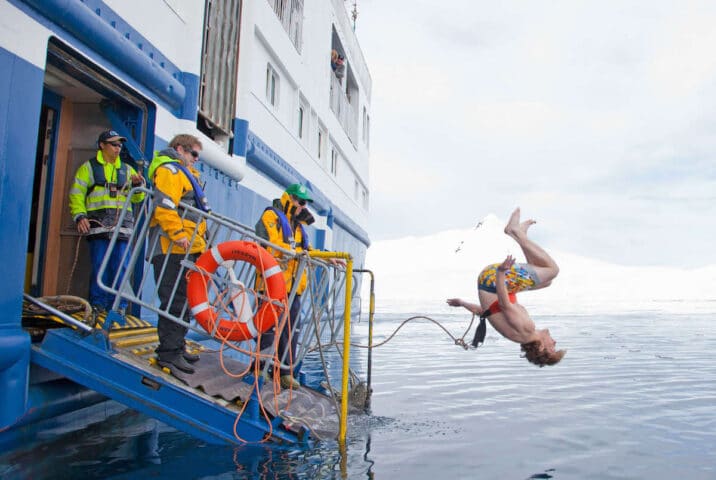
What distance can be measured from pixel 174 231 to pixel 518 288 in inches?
117

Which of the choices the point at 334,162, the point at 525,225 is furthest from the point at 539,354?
the point at 334,162

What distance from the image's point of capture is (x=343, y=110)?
1864 cm

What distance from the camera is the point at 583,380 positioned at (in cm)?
870

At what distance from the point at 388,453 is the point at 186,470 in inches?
59.8

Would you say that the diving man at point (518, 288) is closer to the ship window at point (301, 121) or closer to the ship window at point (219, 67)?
the ship window at point (219, 67)

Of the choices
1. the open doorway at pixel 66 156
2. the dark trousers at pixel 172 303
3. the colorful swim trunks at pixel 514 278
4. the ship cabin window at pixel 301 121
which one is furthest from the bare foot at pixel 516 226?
the ship cabin window at pixel 301 121

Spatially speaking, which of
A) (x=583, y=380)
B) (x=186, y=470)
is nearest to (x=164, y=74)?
(x=186, y=470)

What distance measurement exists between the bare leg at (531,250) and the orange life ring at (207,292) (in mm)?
2121

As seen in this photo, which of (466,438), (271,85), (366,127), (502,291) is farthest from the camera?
A: (366,127)

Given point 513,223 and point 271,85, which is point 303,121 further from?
point 513,223

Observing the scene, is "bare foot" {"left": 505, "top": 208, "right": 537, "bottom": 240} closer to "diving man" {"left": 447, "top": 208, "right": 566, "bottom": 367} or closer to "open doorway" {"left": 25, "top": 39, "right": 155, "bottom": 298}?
"diving man" {"left": 447, "top": 208, "right": 566, "bottom": 367}

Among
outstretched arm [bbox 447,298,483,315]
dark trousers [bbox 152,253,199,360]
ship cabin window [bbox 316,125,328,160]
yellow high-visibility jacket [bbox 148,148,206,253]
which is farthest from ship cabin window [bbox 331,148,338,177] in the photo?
dark trousers [bbox 152,253,199,360]

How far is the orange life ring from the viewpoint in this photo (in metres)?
4.12

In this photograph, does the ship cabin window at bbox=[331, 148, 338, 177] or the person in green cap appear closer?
the person in green cap
